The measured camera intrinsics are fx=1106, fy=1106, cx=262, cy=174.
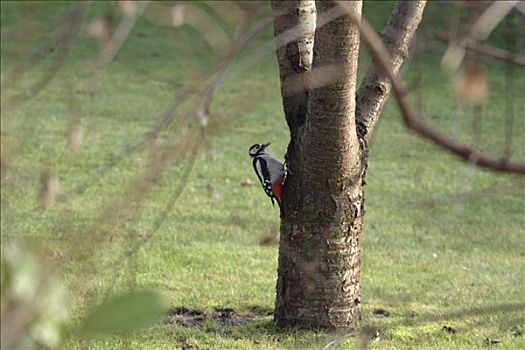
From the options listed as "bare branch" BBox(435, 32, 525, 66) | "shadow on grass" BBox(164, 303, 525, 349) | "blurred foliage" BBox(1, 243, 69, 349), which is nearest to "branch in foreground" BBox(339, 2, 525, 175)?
"bare branch" BBox(435, 32, 525, 66)

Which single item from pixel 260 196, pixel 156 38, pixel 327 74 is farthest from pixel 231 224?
pixel 156 38

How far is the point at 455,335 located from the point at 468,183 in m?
3.49

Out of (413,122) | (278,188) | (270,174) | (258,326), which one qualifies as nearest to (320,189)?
(278,188)

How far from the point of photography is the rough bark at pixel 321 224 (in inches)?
209

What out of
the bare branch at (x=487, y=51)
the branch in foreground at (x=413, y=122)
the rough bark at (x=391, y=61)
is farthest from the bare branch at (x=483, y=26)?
the rough bark at (x=391, y=61)

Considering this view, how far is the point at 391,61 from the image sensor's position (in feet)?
17.7

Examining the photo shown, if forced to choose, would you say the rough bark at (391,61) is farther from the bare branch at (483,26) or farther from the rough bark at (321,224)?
the bare branch at (483,26)

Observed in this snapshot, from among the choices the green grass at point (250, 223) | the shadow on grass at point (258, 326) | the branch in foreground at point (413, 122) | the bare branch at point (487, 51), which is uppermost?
the bare branch at point (487, 51)

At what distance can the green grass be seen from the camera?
5816 mm

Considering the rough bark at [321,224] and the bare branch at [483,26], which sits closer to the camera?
the bare branch at [483,26]

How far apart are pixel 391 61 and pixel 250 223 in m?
3.13

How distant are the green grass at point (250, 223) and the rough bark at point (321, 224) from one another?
143mm

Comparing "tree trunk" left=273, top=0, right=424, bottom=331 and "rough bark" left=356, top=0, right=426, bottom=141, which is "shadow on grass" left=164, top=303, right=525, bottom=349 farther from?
"rough bark" left=356, top=0, right=426, bottom=141

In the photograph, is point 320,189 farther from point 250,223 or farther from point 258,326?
point 250,223
